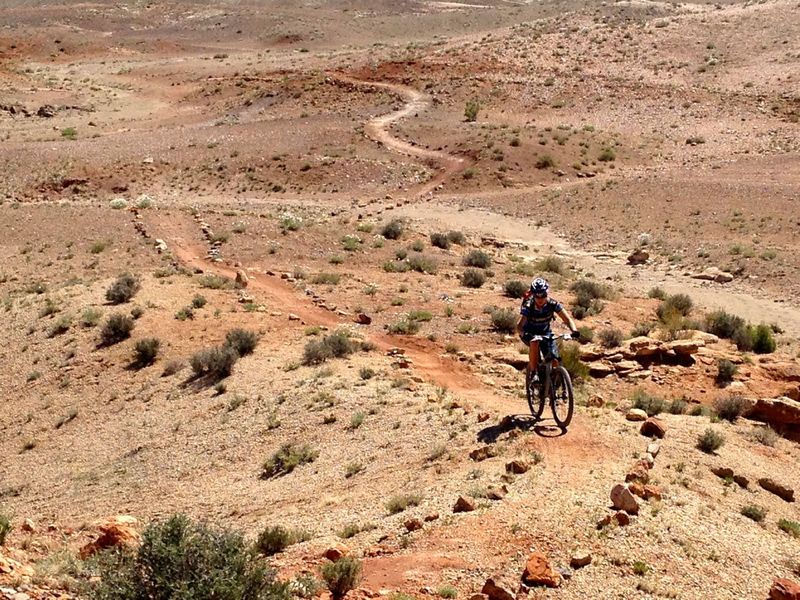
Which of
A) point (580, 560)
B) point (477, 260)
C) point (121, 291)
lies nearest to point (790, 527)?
Result: point (580, 560)

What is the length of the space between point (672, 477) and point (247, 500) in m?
4.85

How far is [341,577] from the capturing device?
22.2 ft

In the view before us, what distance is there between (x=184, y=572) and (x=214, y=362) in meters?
8.08

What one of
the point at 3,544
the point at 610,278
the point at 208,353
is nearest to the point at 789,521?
the point at 3,544

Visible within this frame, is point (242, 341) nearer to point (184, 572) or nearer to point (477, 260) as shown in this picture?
point (184, 572)

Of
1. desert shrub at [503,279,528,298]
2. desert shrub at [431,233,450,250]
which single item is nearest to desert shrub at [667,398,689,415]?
desert shrub at [503,279,528,298]

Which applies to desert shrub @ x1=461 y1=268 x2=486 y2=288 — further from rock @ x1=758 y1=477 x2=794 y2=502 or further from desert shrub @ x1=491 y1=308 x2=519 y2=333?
rock @ x1=758 y1=477 x2=794 y2=502

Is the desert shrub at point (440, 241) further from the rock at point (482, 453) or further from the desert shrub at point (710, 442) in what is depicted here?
the rock at point (482, 453)

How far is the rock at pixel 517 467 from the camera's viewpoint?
874 centimetres

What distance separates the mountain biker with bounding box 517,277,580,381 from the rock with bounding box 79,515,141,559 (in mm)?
4823

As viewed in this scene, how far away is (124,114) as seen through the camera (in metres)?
47.8

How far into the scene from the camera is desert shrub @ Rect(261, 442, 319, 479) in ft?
35.4

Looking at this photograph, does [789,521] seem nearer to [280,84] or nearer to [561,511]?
[561,511]

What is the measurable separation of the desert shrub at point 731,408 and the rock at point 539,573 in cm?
615
